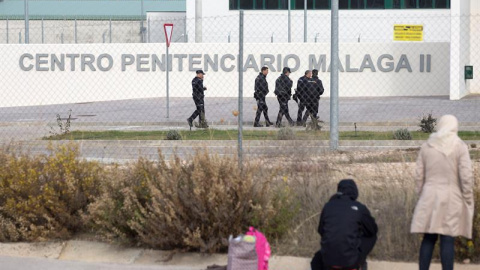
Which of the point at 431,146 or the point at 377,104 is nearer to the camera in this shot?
the point at 431,146

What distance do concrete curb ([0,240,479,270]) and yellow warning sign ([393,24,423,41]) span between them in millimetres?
34793

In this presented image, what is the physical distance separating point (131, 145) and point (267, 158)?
824 cm

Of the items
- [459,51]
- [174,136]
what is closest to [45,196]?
[174,136]

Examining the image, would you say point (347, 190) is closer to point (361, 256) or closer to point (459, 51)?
point (361, 256)

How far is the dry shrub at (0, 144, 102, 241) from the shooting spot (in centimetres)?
856

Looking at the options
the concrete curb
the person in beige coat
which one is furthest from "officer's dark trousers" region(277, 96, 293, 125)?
the person in beige coat

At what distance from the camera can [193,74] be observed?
36875 millimetres

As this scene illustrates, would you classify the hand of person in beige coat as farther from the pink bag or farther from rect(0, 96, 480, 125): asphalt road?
rect(0, 96, 480, 125): asphalt road

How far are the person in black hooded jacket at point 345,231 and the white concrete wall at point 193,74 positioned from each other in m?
29.3

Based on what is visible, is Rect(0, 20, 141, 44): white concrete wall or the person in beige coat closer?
the person in beige coat

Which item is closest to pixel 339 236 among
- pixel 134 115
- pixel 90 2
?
pixel 134 115

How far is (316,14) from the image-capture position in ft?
143

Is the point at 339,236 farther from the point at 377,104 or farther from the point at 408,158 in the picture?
the point at 377,104

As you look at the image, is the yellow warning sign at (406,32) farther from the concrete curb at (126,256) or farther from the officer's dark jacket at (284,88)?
the concrete curb at (126,256)
